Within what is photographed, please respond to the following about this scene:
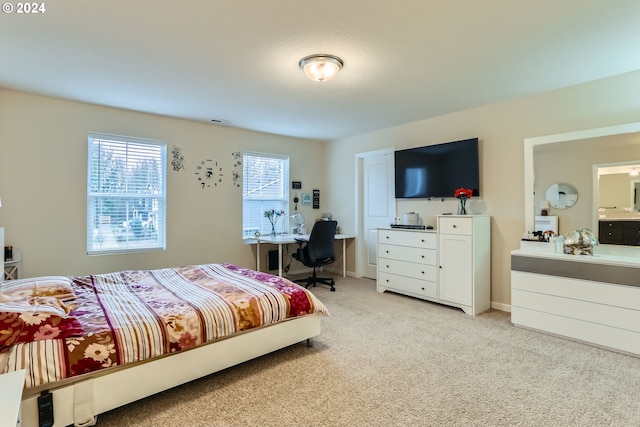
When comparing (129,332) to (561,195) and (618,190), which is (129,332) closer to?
(561,195)

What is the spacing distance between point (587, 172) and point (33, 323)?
Answer: 4507 mm

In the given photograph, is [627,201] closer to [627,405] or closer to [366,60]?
[627,405]

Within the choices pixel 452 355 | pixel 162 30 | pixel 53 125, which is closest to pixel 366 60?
pixel 162 30

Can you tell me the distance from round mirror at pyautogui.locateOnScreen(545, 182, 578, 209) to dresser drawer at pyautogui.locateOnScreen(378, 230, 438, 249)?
1.25 meters

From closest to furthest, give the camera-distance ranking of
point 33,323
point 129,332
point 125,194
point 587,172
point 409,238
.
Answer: point 33,323 < point 129,332 < point 587,172 < point 125,194 < point 409,238

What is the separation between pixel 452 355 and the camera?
2578 millimetres

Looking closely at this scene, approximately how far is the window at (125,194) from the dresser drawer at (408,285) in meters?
3.08

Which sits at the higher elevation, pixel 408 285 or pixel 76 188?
pixel 76 188

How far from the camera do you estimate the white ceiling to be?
1.98 m

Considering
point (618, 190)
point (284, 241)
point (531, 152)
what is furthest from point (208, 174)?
point (618, 190)

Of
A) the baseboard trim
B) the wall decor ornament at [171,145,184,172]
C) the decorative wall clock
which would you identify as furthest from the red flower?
the wall decor ornament at [171,145,184,172]

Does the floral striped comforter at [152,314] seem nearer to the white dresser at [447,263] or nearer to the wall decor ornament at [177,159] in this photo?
the wall decor ornament at [177,159]

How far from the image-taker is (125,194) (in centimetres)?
406

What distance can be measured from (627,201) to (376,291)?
2851mm
